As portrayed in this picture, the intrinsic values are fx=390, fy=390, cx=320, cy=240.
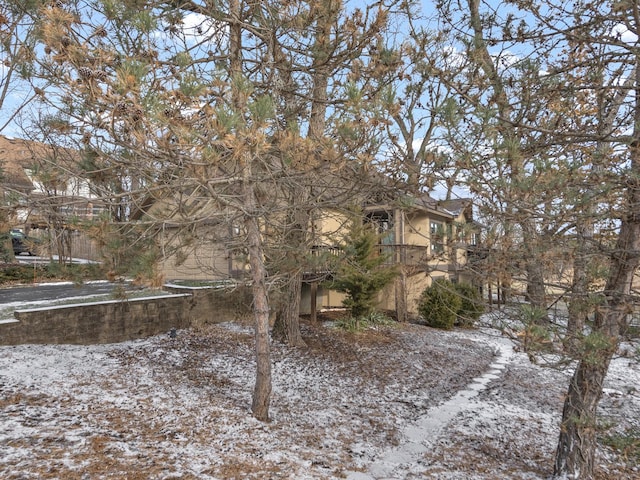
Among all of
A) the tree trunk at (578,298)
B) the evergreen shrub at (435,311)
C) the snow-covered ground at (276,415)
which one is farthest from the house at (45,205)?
the evergreen shrub at (435,311)

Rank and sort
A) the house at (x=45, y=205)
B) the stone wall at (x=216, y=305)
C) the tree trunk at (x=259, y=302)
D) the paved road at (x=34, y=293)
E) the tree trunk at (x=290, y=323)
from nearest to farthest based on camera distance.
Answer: the house at (x=45, y=205), the tree trunk at (x=259, y=302), the tree trunk at (x=290, y=323), the paved road at (x=34, y=293), the stone wall at (x=216, y=305)

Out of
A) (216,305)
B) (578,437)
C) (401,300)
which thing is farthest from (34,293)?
(578,437)

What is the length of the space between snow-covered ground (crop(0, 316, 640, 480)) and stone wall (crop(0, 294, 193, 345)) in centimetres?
41

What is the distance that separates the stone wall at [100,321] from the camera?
644cm

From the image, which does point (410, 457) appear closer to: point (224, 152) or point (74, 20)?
point (224, 152)

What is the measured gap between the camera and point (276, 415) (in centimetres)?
497

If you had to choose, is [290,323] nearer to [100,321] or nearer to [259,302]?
[100,321]

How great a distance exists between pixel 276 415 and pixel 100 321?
4.35 meters

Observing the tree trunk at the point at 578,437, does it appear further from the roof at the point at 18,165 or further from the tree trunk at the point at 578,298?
the roof at the point at 18,165

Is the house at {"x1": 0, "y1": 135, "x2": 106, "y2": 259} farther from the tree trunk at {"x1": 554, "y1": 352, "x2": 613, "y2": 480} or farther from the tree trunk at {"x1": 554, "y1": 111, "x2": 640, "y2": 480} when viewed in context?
the tree trunk at {"x1": 554, "y1": 352, "x2": 613, "y2": 480}

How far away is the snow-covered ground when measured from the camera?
3.42 m

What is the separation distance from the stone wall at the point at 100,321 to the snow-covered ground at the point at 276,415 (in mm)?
410

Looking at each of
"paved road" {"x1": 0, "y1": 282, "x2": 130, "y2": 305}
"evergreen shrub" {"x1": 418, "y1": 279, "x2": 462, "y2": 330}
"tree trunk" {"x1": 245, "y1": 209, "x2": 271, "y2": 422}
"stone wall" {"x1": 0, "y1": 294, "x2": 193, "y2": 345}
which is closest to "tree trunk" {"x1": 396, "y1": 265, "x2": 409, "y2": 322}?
"evergreen shrub" {"x1": 418, "y1": 279, "x2": 462, "y2": 330}

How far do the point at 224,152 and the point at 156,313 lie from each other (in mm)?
6374
